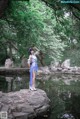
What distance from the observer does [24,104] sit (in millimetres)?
9109

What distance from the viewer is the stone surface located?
8398 mm

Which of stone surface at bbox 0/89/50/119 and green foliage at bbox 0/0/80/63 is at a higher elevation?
green foliage at bbox 0/0/80/63

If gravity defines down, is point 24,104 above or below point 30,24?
below

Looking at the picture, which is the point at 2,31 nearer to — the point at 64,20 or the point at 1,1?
the point at 64,20

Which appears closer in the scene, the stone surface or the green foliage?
the stone surface

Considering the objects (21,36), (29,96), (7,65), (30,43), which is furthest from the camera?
(7,65)

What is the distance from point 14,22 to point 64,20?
3.94 metres

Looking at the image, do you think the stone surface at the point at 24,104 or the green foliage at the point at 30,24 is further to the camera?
the green foliage at the point at 30,24

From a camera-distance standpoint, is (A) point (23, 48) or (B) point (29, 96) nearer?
(B) point (29, 96)

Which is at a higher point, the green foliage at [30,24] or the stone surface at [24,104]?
the green foliage at [30,24]

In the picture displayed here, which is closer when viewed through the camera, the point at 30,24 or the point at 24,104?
the point at 24,104

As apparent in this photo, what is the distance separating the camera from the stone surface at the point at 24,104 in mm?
8398

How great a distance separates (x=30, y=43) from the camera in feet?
59.1

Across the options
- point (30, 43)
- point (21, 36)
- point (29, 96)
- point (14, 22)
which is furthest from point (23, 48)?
point (29, 96)
